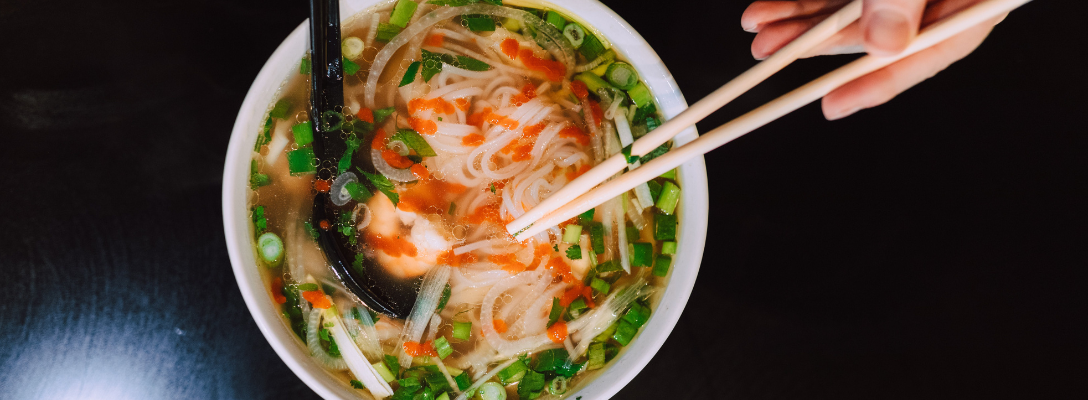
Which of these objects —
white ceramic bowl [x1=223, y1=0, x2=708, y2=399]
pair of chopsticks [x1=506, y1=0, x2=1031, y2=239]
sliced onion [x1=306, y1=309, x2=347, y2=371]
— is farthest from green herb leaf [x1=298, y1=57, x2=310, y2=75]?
pair of chopsticks [x1=506, y1=0, x2=1031, y2=239]

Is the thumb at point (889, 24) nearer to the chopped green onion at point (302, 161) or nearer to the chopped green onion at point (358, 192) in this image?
the chopped green onion at point (358, 192)

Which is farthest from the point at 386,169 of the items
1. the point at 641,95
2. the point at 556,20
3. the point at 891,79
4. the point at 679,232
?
the point at 891,79

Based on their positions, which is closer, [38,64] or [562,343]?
[562,343]

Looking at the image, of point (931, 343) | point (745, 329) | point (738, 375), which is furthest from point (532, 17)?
point (931, 343)

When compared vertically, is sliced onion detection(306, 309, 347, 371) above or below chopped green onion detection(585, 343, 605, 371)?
above

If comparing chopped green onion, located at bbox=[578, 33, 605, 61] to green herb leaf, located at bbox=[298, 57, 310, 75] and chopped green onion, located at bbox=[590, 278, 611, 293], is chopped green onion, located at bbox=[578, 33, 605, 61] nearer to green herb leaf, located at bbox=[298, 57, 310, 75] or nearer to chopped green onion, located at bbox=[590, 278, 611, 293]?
chopped green onion, located at bbox=[590, 278, 611, 293]

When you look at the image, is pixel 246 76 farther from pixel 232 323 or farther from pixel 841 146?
pixel 841 146

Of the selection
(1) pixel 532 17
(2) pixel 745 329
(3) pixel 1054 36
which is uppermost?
(1) pixel 532 17
